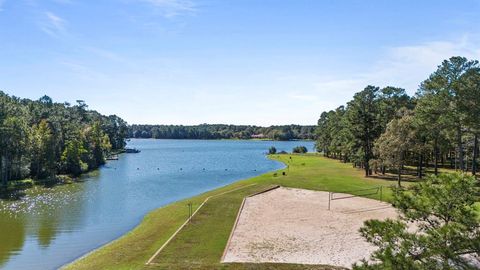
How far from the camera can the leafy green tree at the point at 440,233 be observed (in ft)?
34.3

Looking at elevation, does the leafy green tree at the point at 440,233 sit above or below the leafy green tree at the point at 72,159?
above

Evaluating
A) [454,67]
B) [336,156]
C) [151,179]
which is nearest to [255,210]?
[454,67]

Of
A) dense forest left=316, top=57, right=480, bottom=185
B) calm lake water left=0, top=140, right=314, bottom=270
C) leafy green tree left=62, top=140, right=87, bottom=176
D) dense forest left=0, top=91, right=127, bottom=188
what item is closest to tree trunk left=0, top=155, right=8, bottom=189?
dense forest left=0, top=91, right=127, bottom=188

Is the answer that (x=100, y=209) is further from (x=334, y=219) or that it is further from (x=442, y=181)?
(x=442, y=181)

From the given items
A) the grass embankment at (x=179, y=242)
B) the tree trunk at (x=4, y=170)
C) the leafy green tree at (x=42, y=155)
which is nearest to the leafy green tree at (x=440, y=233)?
the grass embankment at (x=179, y=242)

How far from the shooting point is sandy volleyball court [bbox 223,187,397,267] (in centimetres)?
2438

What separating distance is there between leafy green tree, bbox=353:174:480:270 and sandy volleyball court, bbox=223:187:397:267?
12.2 meters

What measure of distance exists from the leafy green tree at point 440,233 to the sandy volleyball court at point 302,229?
12.2 m

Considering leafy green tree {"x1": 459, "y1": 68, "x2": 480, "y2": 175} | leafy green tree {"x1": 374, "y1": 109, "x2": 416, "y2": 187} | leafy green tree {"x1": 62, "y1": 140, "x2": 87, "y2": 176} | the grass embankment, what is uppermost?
leafy green tree {"x1": 459, "y1": 68, "x2": 480, "y2": 175}

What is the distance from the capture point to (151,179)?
70.2 metres

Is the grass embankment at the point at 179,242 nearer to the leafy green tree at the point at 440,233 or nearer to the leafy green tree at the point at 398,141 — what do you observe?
the leafy green tree at the point at 398,141

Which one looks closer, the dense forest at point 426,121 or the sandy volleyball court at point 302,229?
the sandy volleyball court at point 302,229

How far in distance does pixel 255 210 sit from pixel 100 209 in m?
17.9

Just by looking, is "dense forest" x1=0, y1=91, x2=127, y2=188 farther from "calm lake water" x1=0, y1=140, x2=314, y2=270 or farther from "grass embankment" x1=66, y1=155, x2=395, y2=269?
"grass embankment" x1=66, y1=155, x2=395, y2=269
